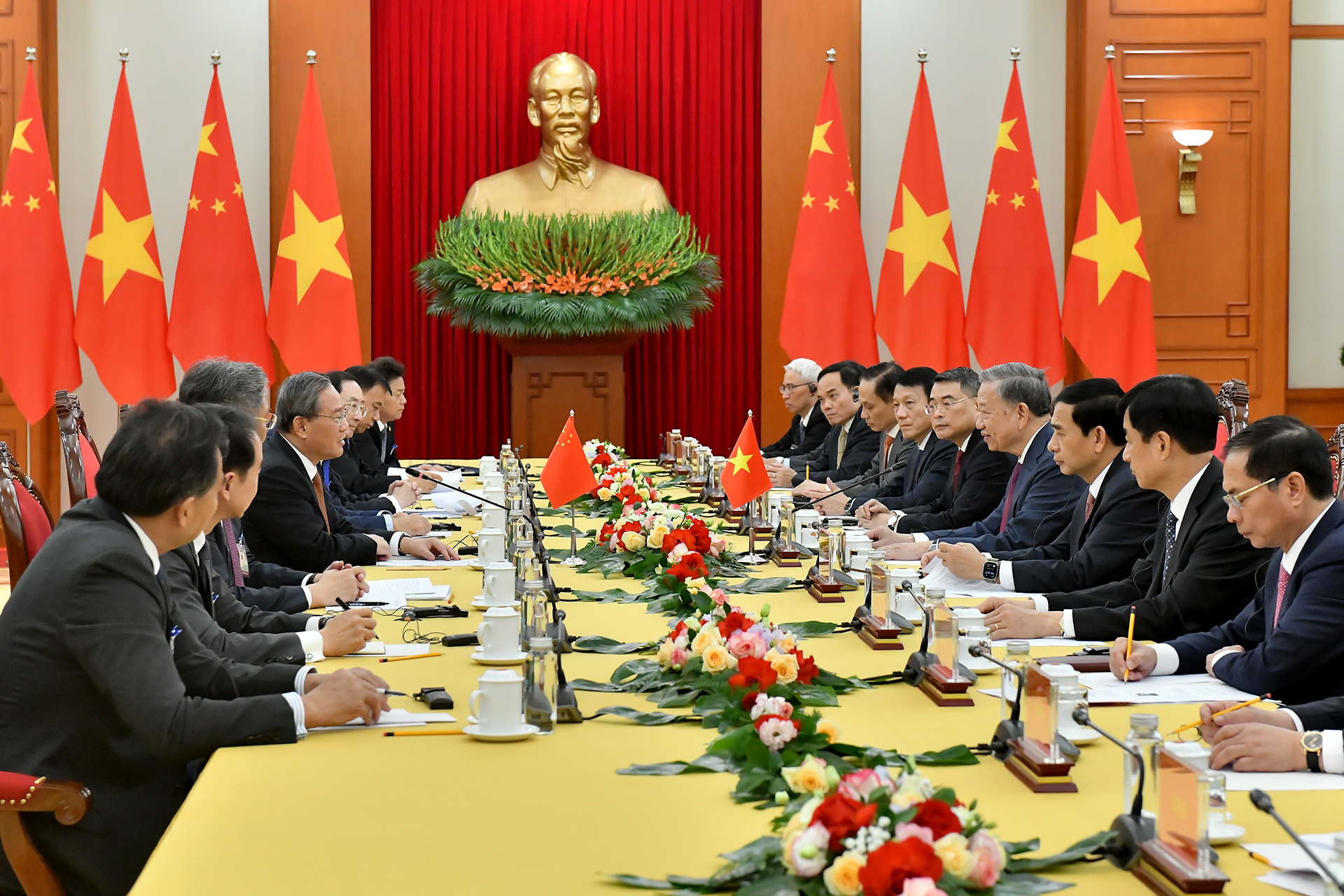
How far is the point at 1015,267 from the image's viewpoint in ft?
27.8

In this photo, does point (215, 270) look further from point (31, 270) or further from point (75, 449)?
point (75, 449)

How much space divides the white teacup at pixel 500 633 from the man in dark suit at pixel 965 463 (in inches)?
109

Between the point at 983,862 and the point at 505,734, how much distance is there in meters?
0.97

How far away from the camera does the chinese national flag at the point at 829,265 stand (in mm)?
8562

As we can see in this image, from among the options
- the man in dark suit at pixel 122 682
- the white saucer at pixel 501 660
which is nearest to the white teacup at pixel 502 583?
the white saucer at pixel 501 660

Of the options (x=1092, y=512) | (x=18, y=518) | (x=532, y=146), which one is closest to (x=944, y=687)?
(x=1092, y=512)

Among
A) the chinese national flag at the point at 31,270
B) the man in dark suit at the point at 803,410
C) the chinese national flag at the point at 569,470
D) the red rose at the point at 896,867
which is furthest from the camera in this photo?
the man in dark suit at the point at 803,410

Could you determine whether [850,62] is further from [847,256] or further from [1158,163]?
[1158,163]

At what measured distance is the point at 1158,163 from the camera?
8648 millimetres

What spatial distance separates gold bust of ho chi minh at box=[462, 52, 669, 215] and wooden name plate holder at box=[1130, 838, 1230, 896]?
7.41 m

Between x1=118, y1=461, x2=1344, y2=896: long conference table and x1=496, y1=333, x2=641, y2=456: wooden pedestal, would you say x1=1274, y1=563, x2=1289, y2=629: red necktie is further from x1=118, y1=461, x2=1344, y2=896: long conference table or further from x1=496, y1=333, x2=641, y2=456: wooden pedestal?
x1=496, y1=333, x2=641, y2=456: wooden pedestal

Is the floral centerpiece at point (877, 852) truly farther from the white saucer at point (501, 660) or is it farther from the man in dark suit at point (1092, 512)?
the man in dark suit at point (1092, 512)

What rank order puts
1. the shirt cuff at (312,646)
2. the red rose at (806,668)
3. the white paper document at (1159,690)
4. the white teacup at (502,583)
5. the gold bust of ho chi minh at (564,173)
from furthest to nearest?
the gold bust of ho chi minh at (564,173) < the white teacup at (502,583) < the shirt cuff at (312,646) < the white paper document at (1159,690) < the red rose at (806,668)

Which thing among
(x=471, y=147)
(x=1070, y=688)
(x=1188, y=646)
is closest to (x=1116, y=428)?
(x=1188, y=646)
